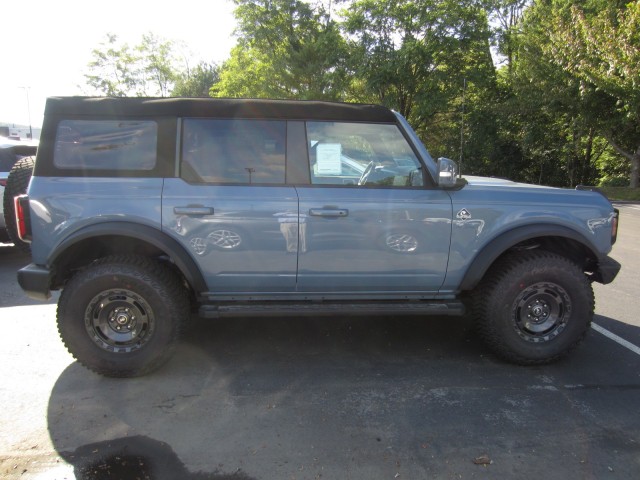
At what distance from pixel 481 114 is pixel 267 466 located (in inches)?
923

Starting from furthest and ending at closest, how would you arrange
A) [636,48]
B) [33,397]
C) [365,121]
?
[636,48]
[365,121]
[33,397]

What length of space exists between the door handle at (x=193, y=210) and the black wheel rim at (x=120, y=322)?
697mm

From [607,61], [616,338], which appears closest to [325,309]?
[616,338]

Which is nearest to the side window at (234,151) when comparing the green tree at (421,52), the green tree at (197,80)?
the green tree at (421,52)

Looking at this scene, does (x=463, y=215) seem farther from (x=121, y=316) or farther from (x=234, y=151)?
(x=121, y=316)

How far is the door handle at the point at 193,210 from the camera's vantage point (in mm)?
3250

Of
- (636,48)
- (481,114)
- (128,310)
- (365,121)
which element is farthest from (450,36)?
(128,310)

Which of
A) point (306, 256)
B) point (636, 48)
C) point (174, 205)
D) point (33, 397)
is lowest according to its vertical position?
point (33, 397)

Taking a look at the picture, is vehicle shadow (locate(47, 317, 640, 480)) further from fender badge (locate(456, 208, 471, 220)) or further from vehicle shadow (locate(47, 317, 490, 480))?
fender badge (locate(456, 208, 471, 220))

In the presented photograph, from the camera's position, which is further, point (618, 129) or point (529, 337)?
point (618, 129)

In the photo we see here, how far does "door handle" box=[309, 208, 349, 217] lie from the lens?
10.9 ft

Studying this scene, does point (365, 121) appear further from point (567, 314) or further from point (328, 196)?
point (567, 314)

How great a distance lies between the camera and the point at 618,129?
1950 centimetres

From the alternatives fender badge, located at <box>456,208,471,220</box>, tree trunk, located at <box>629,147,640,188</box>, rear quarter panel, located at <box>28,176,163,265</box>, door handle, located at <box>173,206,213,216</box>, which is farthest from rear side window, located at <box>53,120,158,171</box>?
tree trunk, located at <box>629,147,640,188</box>
